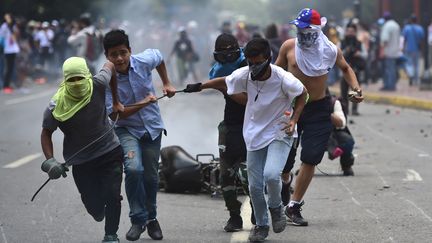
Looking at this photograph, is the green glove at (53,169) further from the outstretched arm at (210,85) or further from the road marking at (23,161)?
the road marking at (23,161)

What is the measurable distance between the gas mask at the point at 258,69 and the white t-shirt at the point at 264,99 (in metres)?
0.08

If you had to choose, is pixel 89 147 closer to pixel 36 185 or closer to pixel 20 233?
pixel 20 233

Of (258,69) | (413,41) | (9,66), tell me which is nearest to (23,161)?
(258,69)

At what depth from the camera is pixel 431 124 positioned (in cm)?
1895

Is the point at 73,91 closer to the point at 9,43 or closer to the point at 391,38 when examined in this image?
the point at 391,38

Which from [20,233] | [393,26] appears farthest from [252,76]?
[393,26]

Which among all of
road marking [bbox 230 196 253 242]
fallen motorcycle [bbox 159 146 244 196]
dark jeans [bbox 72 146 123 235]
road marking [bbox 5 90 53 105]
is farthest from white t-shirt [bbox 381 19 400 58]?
dark jeans [bbox 72 146 123 235]

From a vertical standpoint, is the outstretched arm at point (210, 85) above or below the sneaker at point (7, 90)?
above

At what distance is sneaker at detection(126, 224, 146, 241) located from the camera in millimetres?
7988

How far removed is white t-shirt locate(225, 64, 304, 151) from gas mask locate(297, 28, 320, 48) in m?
0.85

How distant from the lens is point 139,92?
8.10m

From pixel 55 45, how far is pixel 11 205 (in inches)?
1099

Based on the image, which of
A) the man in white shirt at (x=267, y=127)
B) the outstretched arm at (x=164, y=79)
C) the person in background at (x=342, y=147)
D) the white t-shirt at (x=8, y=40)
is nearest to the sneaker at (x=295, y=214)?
the man in white shirt at (x=267, y=127)

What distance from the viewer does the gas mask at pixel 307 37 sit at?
340 inches
